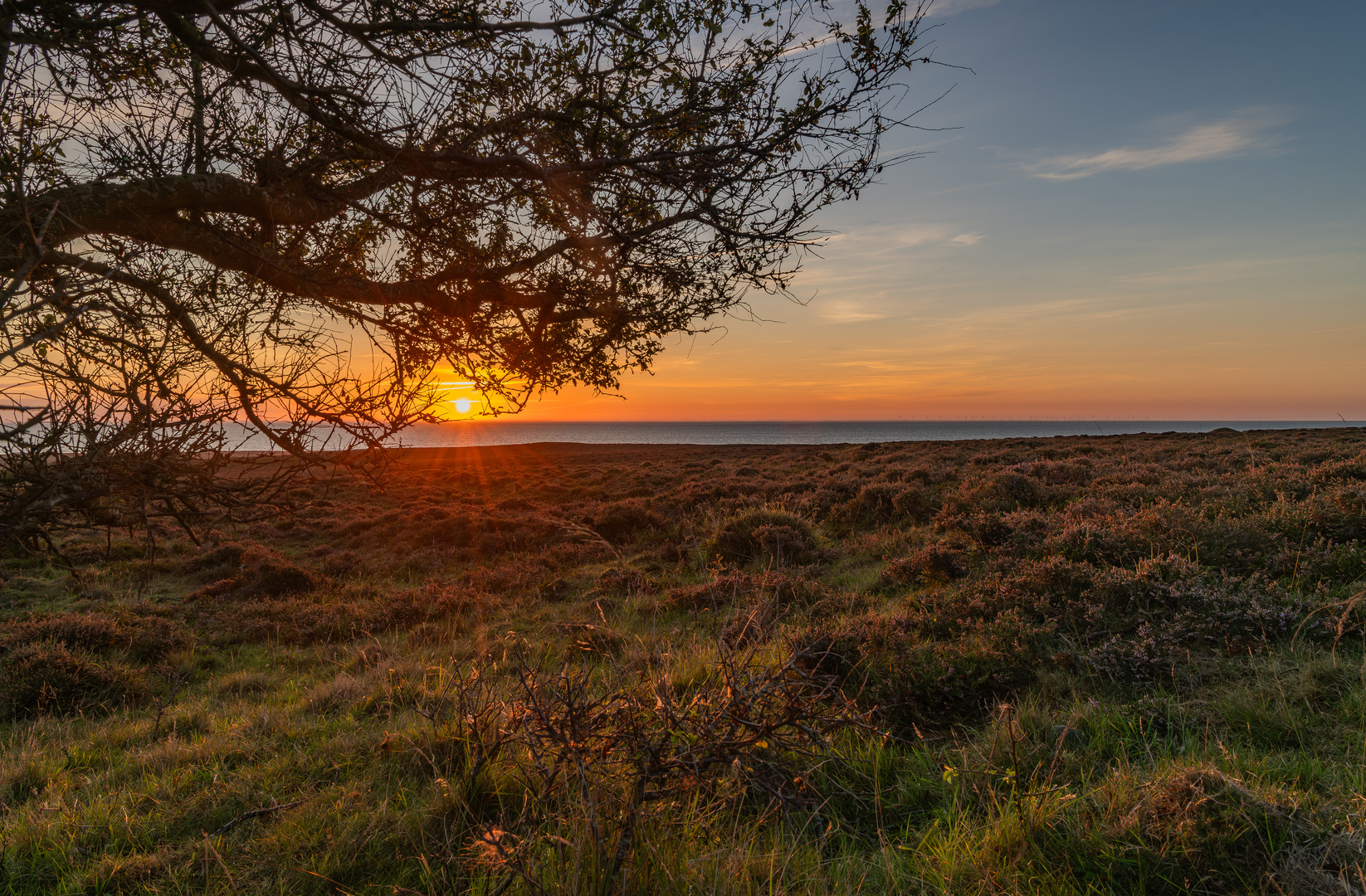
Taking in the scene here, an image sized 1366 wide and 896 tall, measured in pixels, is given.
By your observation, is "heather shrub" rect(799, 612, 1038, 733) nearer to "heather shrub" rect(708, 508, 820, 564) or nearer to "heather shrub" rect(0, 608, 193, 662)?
"heather shrub" rect(708, 508, 820, 564)

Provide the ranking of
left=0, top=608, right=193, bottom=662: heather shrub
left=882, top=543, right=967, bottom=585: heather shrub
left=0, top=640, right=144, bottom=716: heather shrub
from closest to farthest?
left=0, top=640, right=144, bottom=716: heather shrub, left=882, top=543, right=967, bottom=585: heather shrub, left=0, top=608, right=193, bottom=662: heather shrub

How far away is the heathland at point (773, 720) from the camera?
2.50 metres

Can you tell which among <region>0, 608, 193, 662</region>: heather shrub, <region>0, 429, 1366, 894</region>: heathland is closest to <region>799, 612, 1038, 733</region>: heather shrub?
<region>0, 429, 1366, 894</region>: heathland

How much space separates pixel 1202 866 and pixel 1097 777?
0.87 metres

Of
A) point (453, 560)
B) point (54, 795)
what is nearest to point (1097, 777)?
point (54, 795)

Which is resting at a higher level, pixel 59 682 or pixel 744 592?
pixel 744 592

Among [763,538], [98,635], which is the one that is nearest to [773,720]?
[763,538]

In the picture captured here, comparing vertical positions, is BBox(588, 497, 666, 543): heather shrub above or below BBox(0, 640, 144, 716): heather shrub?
above

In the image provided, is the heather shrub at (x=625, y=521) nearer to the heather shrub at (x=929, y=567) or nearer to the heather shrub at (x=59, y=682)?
the heather shrub at (x=929, y=567)

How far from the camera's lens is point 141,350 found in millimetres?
3541

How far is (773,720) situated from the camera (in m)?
2.58

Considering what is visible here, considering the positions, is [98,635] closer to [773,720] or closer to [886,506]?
[773,720]

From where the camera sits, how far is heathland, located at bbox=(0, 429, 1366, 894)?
8.20ft

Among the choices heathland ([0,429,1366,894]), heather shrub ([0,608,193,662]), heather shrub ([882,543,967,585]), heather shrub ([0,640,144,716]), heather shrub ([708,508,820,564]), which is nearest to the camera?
heathland ([0,429,1366,894])
